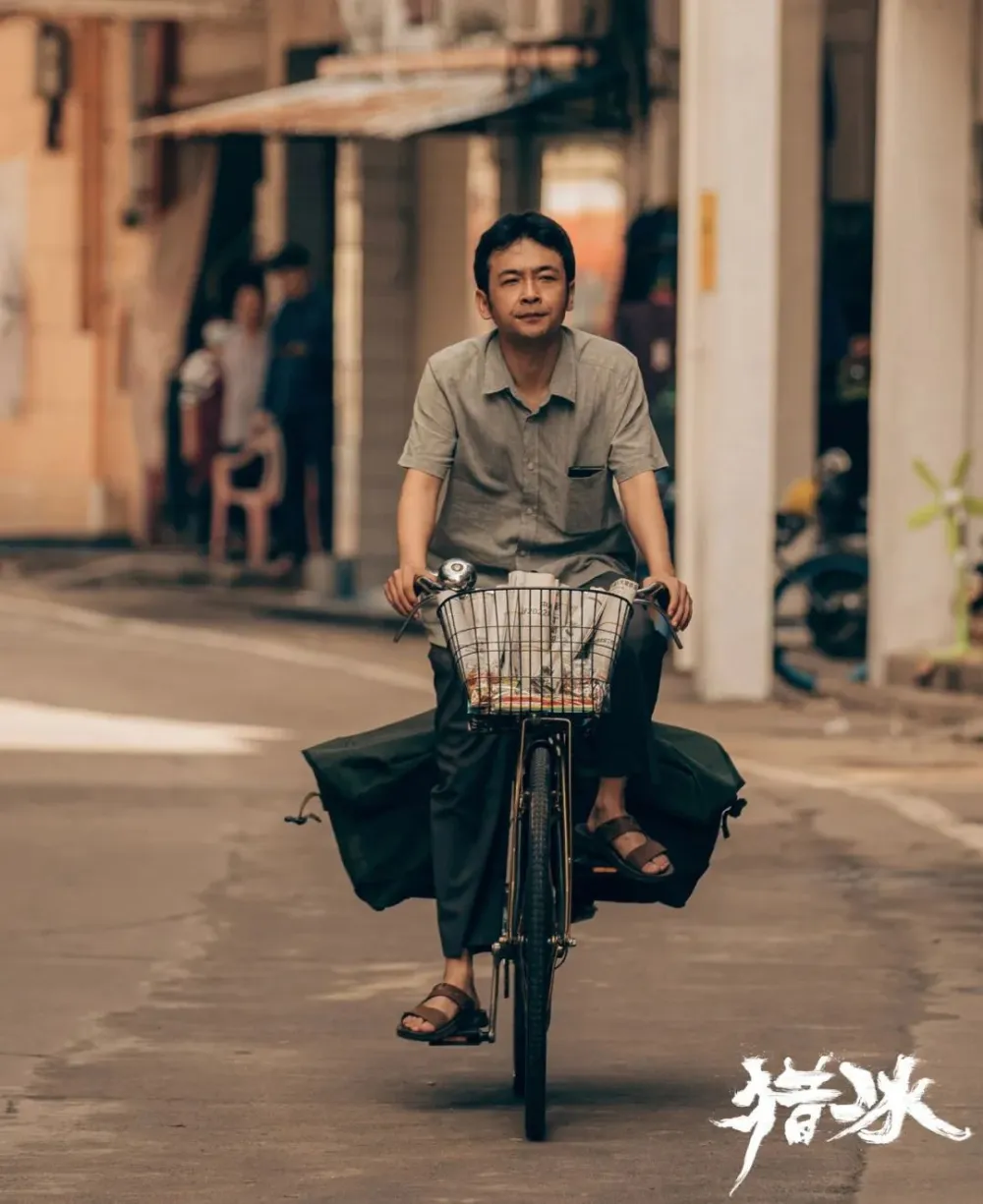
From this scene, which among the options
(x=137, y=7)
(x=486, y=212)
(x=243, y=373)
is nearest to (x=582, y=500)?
(x=486, y=212)

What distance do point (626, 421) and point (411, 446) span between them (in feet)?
1.49

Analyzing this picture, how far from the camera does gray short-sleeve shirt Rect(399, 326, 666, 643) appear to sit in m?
8.55

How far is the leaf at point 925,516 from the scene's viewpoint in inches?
749

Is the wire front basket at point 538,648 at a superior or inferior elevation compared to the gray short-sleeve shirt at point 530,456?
inferior

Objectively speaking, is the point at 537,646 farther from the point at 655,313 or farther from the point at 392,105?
the point at 392,105

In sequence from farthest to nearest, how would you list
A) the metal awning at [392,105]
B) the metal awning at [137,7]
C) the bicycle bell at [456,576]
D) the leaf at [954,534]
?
the metal awning at [137,7]
the metal awning at [392,105]
the leaf at [954,534]
the bicycle bell at [456,576]

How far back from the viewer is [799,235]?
76.5 feet

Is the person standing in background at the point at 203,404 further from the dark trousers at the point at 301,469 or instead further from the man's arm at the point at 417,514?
the man's arm at the point at 417,514

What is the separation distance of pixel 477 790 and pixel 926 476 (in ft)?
35.4

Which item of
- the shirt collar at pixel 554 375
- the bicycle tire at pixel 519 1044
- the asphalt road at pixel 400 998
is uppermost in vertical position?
the shirt collar at pixel 554 375

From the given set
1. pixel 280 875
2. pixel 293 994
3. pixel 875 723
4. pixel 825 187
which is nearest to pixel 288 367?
pixel 825 187

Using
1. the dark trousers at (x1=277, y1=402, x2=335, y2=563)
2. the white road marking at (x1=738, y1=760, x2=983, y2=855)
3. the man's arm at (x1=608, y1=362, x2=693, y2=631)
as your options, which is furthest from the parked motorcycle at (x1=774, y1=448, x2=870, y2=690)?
the man's arm at (x1=608, y1=362, x2=693, y2=631)

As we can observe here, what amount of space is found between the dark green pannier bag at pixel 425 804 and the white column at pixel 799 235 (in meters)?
14.5

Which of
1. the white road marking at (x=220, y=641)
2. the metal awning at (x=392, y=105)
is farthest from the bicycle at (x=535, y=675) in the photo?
the metal awning at (x=392, y=105)
